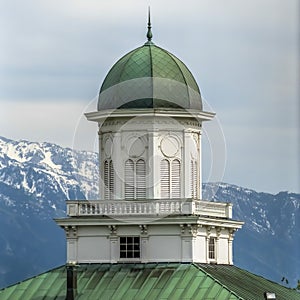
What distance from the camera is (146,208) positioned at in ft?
369

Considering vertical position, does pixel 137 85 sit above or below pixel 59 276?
above

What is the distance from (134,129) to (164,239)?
6120mm

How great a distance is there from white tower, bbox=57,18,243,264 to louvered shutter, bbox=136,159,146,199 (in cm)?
5

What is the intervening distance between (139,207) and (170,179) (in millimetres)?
3204

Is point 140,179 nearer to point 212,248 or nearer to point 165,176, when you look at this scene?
point 165,176

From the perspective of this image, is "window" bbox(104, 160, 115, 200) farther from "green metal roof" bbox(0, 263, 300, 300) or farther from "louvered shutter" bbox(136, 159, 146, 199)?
"green metal roof" bbox(0, 263, 300, 300)

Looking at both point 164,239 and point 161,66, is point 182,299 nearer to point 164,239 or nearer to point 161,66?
point 164,239

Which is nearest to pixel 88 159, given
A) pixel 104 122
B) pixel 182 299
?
pixel 104 122

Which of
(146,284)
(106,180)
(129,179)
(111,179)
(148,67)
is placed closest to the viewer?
(146,284)

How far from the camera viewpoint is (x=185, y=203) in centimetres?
11181

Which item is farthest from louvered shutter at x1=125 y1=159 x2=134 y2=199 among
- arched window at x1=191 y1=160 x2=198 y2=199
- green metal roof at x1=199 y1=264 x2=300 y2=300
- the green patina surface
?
green metal roof at x1=199 y1=264 x2=300 y2=300

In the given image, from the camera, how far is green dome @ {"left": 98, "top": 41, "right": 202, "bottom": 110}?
114 m

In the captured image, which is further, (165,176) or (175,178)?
(175,178)

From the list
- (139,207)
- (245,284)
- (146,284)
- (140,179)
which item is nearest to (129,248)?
(139,207)
